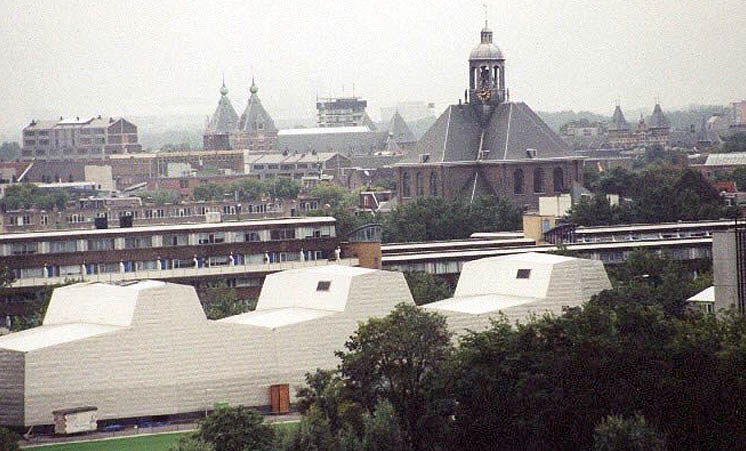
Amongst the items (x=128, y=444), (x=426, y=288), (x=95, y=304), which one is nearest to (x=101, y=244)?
(x=426, y=288)

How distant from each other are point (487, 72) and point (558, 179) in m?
10.1

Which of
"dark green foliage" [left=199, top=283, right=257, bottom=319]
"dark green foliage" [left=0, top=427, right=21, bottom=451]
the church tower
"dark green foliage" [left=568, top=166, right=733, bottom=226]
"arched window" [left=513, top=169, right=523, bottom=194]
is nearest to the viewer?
"dark green foliage" [left=0, top=427, right=21, bottom=451]

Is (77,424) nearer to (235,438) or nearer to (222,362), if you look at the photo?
(222,362)

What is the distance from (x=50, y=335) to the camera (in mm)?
56688

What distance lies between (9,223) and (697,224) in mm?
51715

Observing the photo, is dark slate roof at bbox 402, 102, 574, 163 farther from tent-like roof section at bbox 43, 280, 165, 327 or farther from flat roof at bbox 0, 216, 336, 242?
tent-like roof section at bbox 43, 280, 165, 327

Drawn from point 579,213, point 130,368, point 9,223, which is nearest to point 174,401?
point 130,368

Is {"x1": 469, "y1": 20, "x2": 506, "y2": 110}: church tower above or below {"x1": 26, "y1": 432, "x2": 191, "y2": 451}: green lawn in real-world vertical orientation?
above

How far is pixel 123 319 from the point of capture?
56781mm

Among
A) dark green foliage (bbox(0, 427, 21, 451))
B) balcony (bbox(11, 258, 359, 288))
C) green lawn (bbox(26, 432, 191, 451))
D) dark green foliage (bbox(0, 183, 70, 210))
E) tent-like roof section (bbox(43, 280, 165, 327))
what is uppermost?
dark green foliage (bbox(0, 183, 70, 210))

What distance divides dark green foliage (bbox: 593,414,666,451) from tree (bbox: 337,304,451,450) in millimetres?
5517

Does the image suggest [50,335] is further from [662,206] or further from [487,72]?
[487,72]

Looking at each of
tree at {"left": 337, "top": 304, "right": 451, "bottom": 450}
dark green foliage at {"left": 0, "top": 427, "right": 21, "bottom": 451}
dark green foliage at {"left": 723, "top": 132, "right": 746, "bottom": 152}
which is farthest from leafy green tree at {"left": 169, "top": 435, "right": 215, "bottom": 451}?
dark green foliage at {"left": 723, "top": 132, "right": 746, "bottom": 152}

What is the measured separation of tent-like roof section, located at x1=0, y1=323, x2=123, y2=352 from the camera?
181 ft
